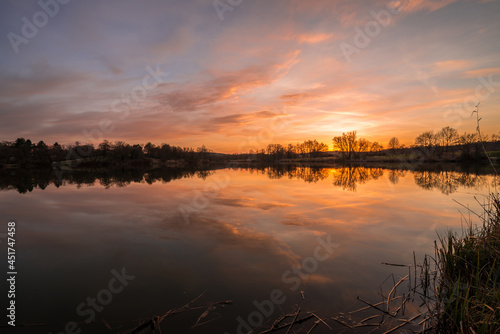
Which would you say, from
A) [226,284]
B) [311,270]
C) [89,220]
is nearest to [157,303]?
[226,284]

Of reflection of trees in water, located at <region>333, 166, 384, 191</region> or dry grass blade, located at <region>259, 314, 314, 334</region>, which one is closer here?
dry grass blade, located at <region>259, 314, 314, 334</region>

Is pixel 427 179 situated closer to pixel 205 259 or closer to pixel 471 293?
pixel 471 293

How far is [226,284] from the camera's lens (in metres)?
5.42

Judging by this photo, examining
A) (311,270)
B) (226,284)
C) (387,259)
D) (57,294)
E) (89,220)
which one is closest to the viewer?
(57,294)

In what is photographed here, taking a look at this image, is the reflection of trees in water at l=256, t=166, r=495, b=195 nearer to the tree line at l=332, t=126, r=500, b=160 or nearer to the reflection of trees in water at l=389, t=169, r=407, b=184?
the reflection of trees in water at l=389, t=169, r=407, b=184

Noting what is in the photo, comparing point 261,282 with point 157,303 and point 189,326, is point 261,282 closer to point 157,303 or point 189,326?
point 189,326

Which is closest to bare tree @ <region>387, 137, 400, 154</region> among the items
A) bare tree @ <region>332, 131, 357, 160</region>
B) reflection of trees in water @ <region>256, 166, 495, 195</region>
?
bare tree @ <region>332, 131, 357, 160</region>

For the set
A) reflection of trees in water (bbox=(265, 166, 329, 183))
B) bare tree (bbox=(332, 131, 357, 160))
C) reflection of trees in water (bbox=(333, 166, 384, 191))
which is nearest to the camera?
reflection of trees in water (bbox=(333, 166, 384, 191))

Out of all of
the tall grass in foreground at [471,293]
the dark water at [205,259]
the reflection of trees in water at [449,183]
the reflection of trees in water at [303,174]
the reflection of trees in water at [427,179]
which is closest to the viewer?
the tall grass in foreground at [471,293]

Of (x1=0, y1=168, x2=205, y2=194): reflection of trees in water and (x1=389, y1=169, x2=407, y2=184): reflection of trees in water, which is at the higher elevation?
(x1=0, y1=168, x2=205, y2=194): reflection of trees in water

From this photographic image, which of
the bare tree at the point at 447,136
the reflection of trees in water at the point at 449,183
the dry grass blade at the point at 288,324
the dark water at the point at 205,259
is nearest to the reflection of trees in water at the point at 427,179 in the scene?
the reflection of trees in water at the point at 449,183

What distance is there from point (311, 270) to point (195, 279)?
295cm

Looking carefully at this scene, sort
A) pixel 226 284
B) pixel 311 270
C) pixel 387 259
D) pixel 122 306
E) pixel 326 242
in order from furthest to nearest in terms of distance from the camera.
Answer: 1. pixel 326 242
2. pixel 387 259
3. pixel 311 270
4. pixel 226 284
5. pixel 122 306

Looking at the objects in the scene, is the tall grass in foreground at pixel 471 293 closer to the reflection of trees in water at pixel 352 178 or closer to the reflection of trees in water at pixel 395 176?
the reflection of trees in water at pixel 352 178
